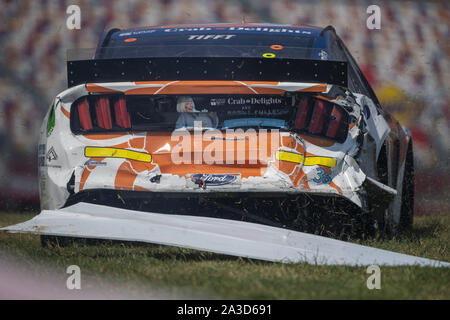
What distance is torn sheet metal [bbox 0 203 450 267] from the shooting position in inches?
155

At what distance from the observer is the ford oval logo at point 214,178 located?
421 centimetres

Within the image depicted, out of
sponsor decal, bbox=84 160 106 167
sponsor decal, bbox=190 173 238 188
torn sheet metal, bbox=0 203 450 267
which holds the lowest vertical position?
torn sheet metal, bbox=0 203 450 267

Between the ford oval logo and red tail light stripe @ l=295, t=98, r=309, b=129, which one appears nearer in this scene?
the ford oval logo

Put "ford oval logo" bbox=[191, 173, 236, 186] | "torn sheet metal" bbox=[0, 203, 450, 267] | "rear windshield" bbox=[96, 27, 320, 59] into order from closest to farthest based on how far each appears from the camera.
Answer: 1. "torn sheet metal" bbox=[0, 203, 450, 267]
2. "ford oval logo" bbox=[191, 173, 236, 186]
3. "rear windshield" bbox=[96, 27, 320, 59]

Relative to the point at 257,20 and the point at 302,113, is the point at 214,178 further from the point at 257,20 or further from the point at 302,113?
the point at 257,20

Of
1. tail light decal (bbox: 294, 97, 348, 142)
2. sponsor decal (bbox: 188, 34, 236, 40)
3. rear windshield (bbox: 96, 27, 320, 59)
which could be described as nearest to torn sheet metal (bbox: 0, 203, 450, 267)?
tail light decal (bbox: 294, 97, 348, 142)

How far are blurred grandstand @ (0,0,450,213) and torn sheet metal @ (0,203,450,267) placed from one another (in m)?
4.14

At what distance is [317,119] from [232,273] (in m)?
1.20

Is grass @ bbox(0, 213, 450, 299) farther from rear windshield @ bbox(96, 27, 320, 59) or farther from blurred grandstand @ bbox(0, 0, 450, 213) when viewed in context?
blurred grandstand @ bbox(0, 0, 450, 213)

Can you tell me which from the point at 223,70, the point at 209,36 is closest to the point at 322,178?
the point at 223,70

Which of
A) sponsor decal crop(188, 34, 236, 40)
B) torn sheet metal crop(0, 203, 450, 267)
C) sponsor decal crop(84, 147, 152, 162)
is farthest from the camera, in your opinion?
sponsor decal crop(188, 34, 236, 40)

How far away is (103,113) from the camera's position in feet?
14.7

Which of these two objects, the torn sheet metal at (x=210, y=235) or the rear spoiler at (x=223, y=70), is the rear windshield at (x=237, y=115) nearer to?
the rear spoiler at (x=223, y=70)
